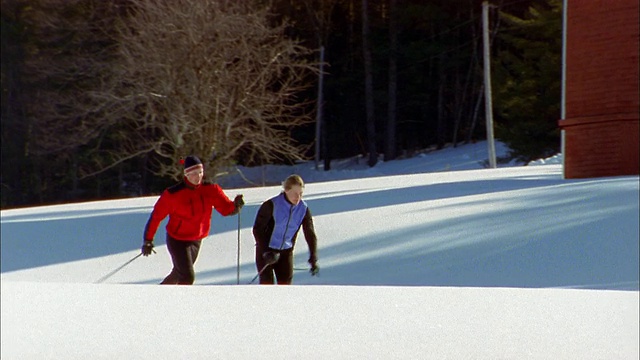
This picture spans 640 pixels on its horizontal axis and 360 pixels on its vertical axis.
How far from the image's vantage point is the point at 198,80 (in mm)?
18078

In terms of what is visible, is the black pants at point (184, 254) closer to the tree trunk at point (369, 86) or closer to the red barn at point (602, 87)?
the red barn at point (602, 87)

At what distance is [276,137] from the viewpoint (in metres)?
20.4

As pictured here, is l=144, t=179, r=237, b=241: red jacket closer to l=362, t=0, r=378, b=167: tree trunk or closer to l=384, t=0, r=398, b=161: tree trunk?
l=362, t=0, r=378, b=167: tree trunk

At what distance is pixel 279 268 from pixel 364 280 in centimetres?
284

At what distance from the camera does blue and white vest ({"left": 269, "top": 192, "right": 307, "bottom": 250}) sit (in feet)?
20.2

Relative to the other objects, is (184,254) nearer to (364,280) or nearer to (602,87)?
(364,280)

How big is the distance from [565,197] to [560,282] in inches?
104

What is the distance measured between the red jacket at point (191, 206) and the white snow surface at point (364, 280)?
1.65ft

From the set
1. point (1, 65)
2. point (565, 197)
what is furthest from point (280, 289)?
point (1, 65)

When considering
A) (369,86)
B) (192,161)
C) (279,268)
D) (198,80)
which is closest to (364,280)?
(279,268)

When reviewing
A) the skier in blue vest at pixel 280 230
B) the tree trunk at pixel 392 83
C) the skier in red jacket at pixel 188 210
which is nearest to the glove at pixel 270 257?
the skier in blue vest at pixel 280 230

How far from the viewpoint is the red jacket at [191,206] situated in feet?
20.3

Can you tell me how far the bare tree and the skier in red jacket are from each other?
10.3 metres

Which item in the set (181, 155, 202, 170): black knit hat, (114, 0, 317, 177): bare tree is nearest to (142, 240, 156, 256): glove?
(181, 155, 202, 170): black knit hat
